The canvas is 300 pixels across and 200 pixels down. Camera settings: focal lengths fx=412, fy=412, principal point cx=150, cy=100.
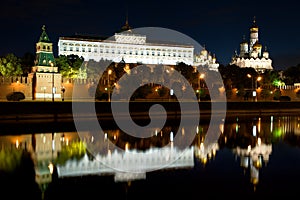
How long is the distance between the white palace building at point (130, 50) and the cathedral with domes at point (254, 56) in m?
9.24

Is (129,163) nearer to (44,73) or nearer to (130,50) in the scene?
(44,73)

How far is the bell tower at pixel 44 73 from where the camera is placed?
41688mm

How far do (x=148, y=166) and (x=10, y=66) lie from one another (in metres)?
40.8

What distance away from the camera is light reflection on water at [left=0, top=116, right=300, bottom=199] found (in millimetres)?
7723

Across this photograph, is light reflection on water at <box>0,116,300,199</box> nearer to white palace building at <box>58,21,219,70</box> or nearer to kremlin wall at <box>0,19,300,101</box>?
kremlin wall at <box>0,19,300,101</box>

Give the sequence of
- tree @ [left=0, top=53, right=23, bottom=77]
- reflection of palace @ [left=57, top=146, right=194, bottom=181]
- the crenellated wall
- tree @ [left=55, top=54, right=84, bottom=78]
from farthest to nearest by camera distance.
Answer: tree @ [left=55, top=54, right=84, bottom=78] → tree @ [left=0, top=53, right=23, bottom=77] → the crenellated wall → reflection of palace @ [left=57, top=146, right=194, bottom=181]

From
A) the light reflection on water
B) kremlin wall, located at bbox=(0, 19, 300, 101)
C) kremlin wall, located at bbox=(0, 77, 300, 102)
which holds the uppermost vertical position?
kremlin wall, located at bbox=(0, 19, 300, 101)

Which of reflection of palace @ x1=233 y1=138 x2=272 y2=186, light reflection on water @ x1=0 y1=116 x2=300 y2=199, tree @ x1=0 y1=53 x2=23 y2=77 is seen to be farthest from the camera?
tree @ x1=0 y1=53 x2=23 y2=77

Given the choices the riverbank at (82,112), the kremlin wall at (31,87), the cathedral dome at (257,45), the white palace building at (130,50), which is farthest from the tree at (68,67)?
the cathedral dome at (257,45)

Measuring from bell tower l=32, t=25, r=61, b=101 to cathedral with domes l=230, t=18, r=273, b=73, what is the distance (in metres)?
60.8

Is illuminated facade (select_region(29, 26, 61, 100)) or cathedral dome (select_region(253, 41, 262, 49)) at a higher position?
cathedral dome (select_region(253, 41, 262, 49))

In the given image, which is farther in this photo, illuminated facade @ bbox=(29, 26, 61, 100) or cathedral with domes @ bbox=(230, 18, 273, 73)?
cathedral with domes @ bbox=(230, 18, 273, 73)

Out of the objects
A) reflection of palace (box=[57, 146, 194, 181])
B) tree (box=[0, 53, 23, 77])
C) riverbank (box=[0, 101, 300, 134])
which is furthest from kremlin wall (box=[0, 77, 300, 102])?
reflection of palace (box=[57, 146, 194, 181])

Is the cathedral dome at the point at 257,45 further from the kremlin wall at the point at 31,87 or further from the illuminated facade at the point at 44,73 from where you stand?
the illuminated facade at the point at 44,73
